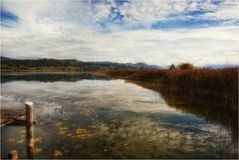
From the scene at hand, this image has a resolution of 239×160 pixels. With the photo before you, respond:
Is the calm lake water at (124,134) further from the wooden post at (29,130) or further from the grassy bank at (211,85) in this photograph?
the grassy bank at (211,85)

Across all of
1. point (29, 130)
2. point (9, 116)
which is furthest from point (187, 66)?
point (29, 130)

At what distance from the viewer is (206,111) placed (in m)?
15.5

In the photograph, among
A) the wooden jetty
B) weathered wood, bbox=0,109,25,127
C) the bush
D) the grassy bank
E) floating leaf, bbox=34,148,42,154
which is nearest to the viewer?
floating leaf, bbox=34,148,42,154

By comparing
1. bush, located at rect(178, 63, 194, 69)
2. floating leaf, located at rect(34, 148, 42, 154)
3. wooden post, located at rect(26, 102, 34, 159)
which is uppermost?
bush, located at rect(178, 63, 194, 69)

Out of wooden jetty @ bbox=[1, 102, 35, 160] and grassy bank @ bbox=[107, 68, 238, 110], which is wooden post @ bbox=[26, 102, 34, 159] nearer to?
wooden jetty @ bbox=[1, 102, 35, 160]

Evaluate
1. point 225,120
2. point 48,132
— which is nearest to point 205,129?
point 225,120

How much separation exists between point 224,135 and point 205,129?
42.8 inches

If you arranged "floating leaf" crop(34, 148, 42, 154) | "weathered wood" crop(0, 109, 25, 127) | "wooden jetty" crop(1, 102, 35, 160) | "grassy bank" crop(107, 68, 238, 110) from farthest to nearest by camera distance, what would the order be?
"grassy bank" crop(107, 68, 238, 110) < "weathered wood" crop(0, 109, 25, 127) < "wooden jetty" crop(1, 102, 35, 160) < "floating leaf" crop(34, 148, 42, 154)

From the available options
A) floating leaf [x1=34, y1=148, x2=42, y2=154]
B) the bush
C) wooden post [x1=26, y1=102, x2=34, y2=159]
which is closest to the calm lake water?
floating leaf [x1=34, y1=148, x2=42, y2=154]

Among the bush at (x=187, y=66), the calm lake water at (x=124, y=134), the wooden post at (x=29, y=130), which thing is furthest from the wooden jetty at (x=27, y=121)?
the bush at (x=187, y=66)

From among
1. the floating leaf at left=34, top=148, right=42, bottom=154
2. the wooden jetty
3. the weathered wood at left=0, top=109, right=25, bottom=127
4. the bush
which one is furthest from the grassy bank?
the bush

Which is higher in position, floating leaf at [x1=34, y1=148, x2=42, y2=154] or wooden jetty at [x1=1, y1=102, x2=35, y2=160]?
wooden jetty at [x1=1, y1=102, x2=35, y2=160]

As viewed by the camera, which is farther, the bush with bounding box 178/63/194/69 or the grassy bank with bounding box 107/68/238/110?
the bush with bounding box 178/63/194/69

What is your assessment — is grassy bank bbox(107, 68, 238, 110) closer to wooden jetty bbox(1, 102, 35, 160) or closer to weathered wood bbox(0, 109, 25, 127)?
wooden jetty bbox(1, 102, 35, 160)
